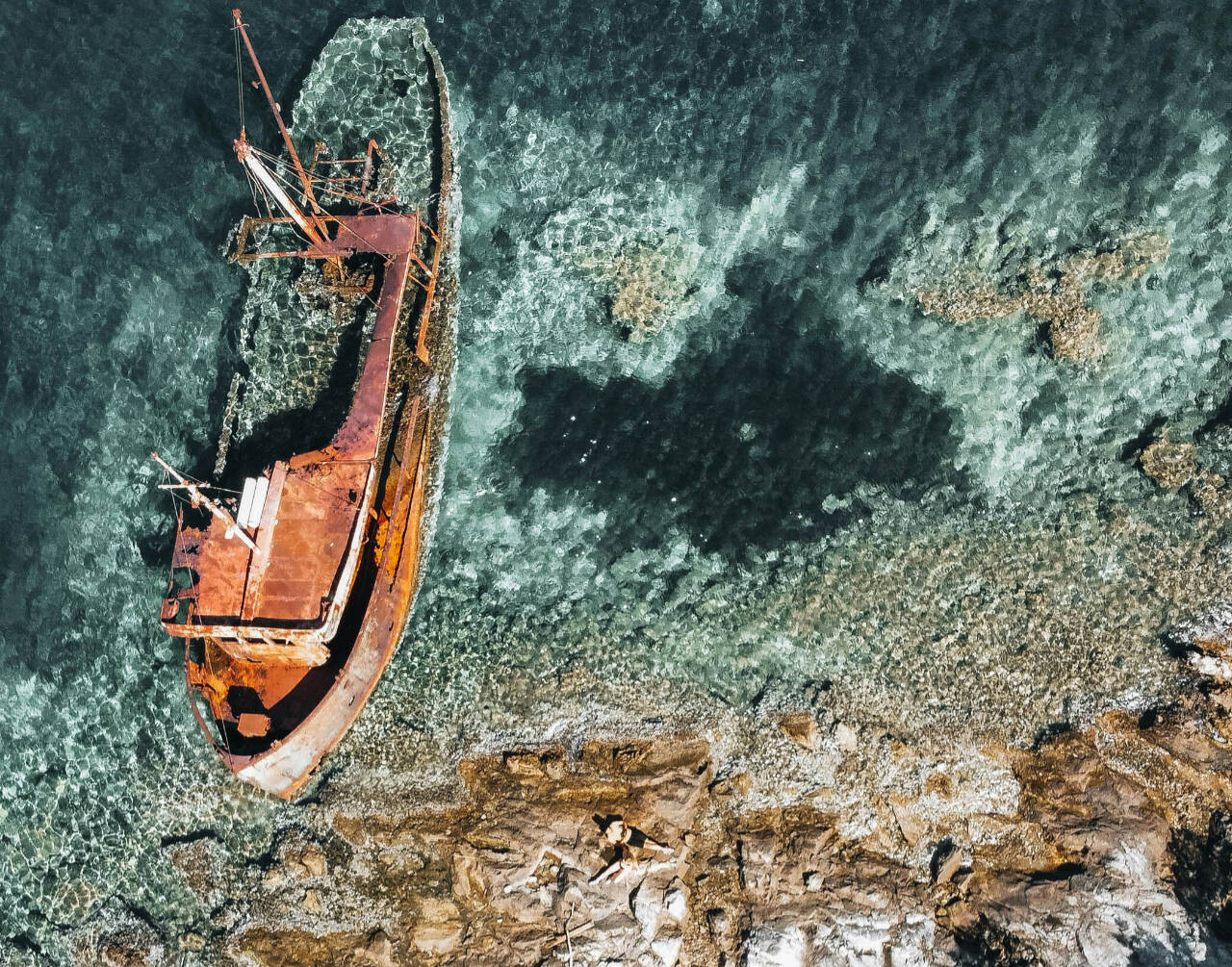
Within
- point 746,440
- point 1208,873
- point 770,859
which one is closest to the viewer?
point 1208,873

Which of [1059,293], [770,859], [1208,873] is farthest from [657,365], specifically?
[1208,873]

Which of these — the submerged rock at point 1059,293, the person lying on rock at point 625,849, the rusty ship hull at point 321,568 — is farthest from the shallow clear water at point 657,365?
the person lying on rock at point 625,849

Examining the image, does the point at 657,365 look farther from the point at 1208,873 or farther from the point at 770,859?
the point at 1208,873

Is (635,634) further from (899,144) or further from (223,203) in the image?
(223,203)

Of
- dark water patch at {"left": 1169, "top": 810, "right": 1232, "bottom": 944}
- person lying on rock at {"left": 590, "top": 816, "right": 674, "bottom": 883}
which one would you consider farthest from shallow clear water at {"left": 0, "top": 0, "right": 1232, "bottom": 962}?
dark water patch at {"left": 1169, "top": 810, "right": 1232, "bottom": 944}

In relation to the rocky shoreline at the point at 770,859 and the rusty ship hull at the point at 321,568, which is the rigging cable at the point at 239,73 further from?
the rocky shoreline at the point at 770,859

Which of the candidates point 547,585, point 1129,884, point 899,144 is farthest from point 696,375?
point 1129,884

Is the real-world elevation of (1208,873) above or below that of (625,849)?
below
